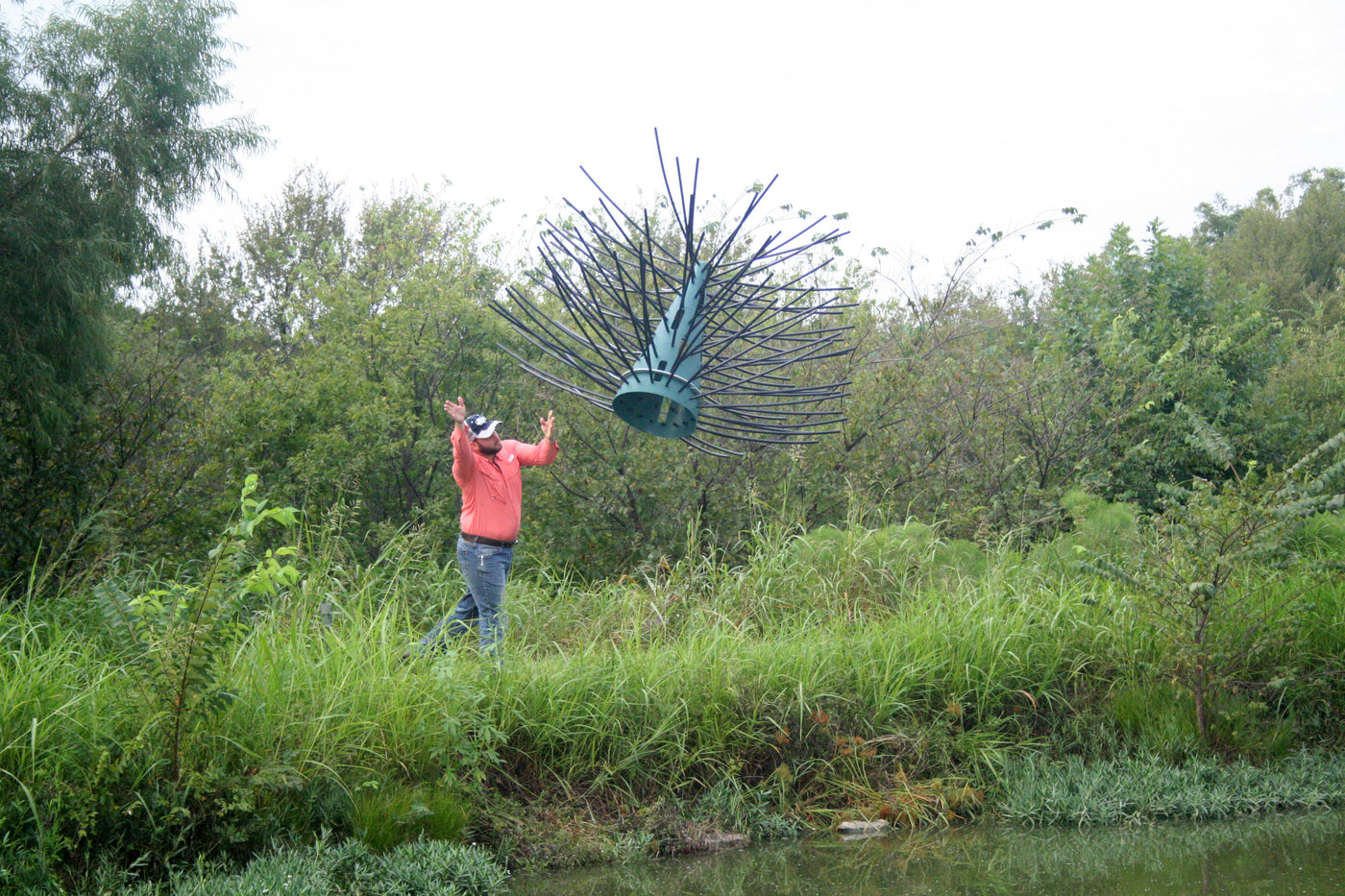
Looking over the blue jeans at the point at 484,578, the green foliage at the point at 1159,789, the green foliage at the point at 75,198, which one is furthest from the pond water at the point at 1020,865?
the green foliage at the point at 75,198

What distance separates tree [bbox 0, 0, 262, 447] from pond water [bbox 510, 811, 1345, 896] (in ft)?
15.6

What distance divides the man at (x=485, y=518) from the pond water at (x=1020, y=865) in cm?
188

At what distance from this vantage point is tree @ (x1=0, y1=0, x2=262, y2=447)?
649 cm

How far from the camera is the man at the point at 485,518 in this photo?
5.93 metres

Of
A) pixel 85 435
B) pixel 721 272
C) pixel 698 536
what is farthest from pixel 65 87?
pixel 721 272

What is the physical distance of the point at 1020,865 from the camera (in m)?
4.36

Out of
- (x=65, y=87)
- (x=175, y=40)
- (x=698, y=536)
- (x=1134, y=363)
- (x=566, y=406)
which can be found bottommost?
(x=698, y=536)

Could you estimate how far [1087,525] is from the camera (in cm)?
717

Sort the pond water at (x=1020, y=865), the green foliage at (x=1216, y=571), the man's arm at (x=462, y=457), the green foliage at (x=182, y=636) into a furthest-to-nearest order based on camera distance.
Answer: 1. the man's arm at (x=462, y=457)
2. the green foliage at (x=1216, y=571)
3. the pond water at (x=1020, y=865)
4. the green foliage at (x=182, y=636)

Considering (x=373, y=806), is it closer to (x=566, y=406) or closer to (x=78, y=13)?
(x=566, y=406)

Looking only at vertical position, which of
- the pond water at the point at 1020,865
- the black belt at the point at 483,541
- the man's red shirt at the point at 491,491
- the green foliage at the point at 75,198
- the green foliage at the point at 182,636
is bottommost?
the pond water at the point at 1020,865

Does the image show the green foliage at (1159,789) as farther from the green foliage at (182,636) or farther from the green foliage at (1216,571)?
the green foliage at (182,636)

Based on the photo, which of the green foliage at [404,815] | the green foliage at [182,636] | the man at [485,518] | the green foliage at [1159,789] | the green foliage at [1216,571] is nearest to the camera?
the green foliage at [182,636]

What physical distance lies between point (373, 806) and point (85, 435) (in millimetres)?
4144
